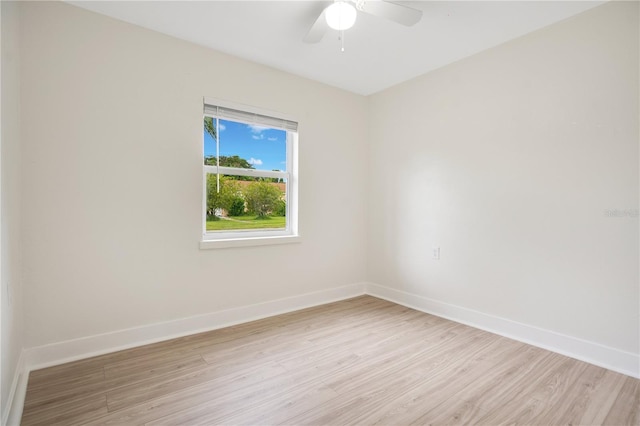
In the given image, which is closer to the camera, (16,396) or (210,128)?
(16,396)

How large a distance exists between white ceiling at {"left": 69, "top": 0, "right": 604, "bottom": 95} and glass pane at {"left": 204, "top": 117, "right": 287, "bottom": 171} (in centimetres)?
66

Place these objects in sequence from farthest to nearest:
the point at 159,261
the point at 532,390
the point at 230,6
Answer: the point at 159,261 < the point at 230,6 < the point at 532,390

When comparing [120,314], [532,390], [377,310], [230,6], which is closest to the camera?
[532,390]

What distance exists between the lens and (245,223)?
126 inches

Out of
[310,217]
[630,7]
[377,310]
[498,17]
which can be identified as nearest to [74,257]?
[310,217]

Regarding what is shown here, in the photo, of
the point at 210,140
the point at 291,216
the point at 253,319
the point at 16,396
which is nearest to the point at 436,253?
the point at 291,216

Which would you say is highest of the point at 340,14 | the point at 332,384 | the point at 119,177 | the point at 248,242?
the point at 340,14

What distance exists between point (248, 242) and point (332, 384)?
155 centimetres

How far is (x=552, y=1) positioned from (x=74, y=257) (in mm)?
3846

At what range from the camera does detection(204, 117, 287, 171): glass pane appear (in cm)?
297

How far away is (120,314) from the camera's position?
2414 mm

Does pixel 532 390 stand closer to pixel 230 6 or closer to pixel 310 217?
pixel 310 217

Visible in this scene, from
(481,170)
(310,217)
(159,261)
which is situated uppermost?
(481,170)

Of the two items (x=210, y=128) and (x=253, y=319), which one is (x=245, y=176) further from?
(x=253, y=319)
